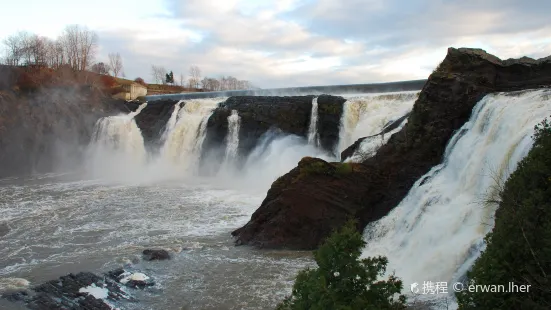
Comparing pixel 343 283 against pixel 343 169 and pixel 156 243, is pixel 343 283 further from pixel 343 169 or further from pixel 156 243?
pixel 156 243

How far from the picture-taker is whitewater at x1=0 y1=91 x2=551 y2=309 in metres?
11.2

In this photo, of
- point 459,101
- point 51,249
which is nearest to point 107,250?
point 51,249

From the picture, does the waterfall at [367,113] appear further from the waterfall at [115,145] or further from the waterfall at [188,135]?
the waterfall at [115,145]

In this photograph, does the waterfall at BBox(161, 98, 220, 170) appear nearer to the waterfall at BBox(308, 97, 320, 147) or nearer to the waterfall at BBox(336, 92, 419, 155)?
the waterfall at BBox(308, 97, 320, 147)

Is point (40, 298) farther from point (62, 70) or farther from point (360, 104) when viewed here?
point (62, 70)

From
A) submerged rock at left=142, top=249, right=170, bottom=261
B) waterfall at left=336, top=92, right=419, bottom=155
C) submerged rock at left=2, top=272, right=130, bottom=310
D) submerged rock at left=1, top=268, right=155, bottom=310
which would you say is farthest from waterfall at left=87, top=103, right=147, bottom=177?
submerged rock at left=2, top=272, right=130, bottom=310

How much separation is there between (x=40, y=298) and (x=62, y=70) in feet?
134

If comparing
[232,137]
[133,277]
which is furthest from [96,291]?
[232,137]

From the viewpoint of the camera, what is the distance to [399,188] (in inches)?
621

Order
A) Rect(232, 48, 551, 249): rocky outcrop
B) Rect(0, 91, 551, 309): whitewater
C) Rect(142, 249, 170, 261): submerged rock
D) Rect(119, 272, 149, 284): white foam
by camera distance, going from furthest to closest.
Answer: Rect(232, 48, 551, 249): rocky outcrop, Rect(142, 249, 170, 261): submerged rock, Rect(119, 272, 149, 284): white foam, Rect(0, 91, 551, 309): whitewater

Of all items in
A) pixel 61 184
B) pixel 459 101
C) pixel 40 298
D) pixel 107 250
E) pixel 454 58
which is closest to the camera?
pixel 40 298

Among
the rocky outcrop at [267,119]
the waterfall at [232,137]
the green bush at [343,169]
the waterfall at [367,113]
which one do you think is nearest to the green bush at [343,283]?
the green bush at [343,169]

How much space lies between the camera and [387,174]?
16484mm

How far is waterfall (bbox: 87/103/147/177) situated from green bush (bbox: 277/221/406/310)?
30.9 m
